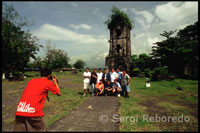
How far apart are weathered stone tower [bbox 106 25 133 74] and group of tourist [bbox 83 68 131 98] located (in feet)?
47.3

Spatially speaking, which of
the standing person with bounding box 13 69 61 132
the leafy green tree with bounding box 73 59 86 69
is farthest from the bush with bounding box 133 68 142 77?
the leafy green tree with bounding box 73 59 86 69

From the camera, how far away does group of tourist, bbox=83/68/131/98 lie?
7812 mm

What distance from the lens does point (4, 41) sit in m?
16.5

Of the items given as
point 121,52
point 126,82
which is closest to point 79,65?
point 121,52

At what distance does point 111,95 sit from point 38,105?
644 centimetres

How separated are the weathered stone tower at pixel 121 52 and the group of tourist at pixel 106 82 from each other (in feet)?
47.3

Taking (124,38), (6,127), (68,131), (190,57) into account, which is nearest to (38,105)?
(68,131)

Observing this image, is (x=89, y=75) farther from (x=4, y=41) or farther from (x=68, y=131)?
(x=4, y=41)

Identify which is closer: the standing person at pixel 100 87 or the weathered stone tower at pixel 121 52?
the standing person at pixel 100 87

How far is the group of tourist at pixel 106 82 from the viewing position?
25.6 feet

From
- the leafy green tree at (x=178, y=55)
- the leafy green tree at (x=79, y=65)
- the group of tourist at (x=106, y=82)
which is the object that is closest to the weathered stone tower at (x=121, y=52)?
the leafy green tree at (x=178, y=55)

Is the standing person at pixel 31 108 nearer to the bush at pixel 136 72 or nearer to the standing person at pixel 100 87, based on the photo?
the standing person at pixel 100 87

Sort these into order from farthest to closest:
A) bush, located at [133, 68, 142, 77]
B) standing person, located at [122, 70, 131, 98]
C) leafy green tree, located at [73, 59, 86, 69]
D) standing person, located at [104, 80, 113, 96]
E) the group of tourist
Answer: leafy green tree, located at [73, 59, 86, 69] < bush, located at [133, 68, 142, 77] < standing person, located at [104, 80, 113, 96] < the group of tourist < standing person, located at [122, 70, 131, 98]

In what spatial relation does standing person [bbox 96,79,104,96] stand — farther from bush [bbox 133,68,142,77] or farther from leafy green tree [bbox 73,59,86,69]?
leafy green tree [bbox 73,59,86,69]
